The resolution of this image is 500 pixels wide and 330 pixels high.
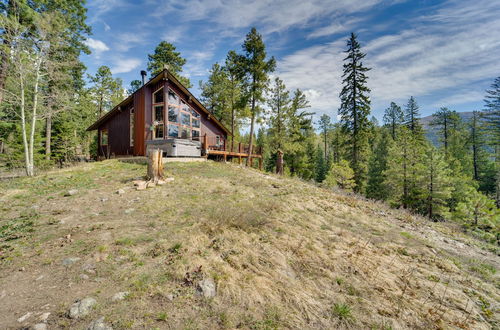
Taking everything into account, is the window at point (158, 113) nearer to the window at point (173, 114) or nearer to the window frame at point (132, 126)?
the window at point (173, 114)

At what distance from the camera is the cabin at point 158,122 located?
1560 cm

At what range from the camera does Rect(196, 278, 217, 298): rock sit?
10.4 ft

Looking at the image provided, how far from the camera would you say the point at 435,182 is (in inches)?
782

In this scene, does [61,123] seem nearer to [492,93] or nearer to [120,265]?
[120,265]

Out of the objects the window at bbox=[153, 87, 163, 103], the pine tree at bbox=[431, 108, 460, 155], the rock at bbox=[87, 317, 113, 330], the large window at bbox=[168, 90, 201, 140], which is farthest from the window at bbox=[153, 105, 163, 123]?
the pine tree at bbox=[431, 108, 460, 155]

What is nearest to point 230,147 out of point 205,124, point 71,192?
point 205,124

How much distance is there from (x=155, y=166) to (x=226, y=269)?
702cm

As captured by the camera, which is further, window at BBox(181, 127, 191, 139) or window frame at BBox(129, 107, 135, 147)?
window frame at BBox(129, 107, 135, 147)

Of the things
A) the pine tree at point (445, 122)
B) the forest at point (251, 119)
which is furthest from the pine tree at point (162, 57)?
the pine tree at point (445, 122)

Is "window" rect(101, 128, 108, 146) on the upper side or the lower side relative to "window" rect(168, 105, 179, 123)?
lower

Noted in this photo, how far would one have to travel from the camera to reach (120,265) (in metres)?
3.79

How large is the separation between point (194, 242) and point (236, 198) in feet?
12.0

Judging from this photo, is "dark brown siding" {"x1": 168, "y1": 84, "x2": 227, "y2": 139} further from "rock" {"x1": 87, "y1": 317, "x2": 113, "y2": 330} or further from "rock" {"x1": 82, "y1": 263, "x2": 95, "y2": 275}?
"rock" {"x1": 87, "y1": 317, "x2": 113, "y2": 330}

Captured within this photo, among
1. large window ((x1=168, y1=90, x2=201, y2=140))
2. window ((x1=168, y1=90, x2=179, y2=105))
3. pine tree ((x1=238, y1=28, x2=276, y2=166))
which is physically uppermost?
pine tree ((x1=238, y1=28, x2=276, y2=166))
